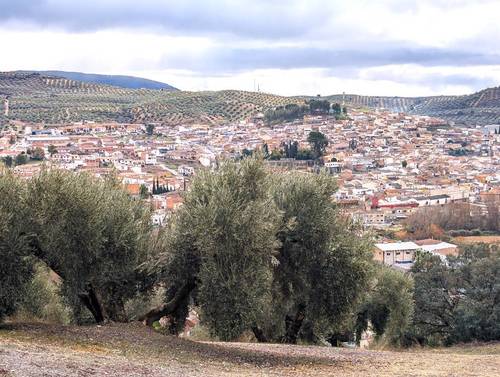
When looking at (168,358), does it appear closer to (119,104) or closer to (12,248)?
(12,248)

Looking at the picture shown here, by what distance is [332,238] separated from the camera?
1725 centimetres

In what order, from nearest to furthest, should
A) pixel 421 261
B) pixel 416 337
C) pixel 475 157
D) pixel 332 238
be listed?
pixel 332 238 → pixel 416 337 → pixel 421 261 → pixel 475 157

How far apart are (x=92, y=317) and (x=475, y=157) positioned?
14154cm

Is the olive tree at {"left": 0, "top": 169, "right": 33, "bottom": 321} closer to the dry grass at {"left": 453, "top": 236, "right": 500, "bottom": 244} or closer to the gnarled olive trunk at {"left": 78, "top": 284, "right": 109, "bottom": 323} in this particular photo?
the gnarled olive trunk at {"left": 78, "top": 284, "right": 109, "bottom": 323}

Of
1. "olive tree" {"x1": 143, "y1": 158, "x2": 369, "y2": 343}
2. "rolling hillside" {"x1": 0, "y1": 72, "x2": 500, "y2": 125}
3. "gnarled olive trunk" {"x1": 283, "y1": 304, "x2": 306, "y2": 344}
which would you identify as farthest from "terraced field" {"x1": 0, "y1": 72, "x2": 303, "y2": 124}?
"olive tree" {"x1": 143, "y1": 158, "x2": 369, "y2": 343}

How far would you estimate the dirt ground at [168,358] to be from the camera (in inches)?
430

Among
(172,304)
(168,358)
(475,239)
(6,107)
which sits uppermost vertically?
(168,358)

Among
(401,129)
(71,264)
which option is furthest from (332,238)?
(401,129)

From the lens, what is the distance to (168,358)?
13.0 metres

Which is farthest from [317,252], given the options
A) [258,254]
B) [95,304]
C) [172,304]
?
[95,304]

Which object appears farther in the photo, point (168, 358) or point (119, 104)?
point (119, 104)

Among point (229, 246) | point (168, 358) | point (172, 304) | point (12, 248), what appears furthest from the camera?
point (172, 304)

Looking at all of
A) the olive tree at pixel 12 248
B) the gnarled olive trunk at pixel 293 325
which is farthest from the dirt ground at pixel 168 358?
the gnarled olive trunk at pixel 293 325

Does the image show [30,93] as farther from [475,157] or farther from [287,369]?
[287,369]
